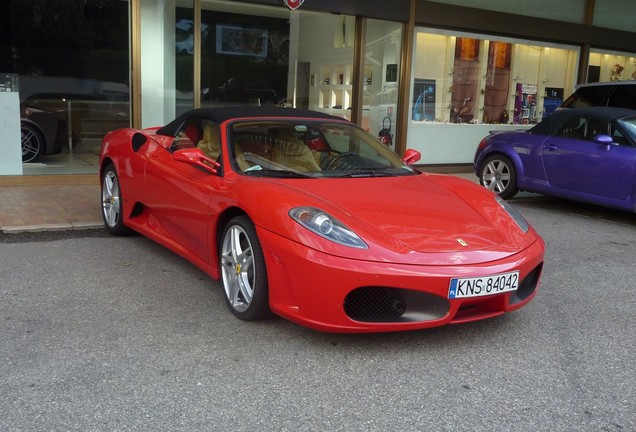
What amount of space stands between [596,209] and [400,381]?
648 centimetres

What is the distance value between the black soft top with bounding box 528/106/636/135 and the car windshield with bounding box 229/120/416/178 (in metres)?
4.12

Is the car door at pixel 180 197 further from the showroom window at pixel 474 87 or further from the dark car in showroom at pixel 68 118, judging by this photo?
the showroom window at pixel 474 87

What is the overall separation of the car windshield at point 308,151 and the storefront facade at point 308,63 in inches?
205

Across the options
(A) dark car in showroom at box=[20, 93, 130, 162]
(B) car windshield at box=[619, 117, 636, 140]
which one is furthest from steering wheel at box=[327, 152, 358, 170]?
(A) dark car in showroom at box=[20, 93, 130, 162]

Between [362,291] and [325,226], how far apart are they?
1.31 feet

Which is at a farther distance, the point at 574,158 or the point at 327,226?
the point at 574,158

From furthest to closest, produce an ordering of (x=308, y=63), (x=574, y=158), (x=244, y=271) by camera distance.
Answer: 1. (x=308, y=63)
2. (x=574, y=158)
3. (x=244, y=271)

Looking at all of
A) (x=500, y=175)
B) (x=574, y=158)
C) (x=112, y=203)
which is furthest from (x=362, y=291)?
(x=500, y=175)

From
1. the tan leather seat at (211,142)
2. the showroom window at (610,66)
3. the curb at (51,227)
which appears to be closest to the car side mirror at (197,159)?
the tan leather seat at (211,142)

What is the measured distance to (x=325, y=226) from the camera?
133 inches

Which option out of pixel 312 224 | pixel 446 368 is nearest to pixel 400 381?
pixel 446 368

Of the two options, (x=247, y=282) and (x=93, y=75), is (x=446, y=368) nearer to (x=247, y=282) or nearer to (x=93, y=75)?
(x=247, y=282)

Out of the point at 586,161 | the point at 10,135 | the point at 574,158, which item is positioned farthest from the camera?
the point at 10,135

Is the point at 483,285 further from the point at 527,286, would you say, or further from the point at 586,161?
the point at 586,161
